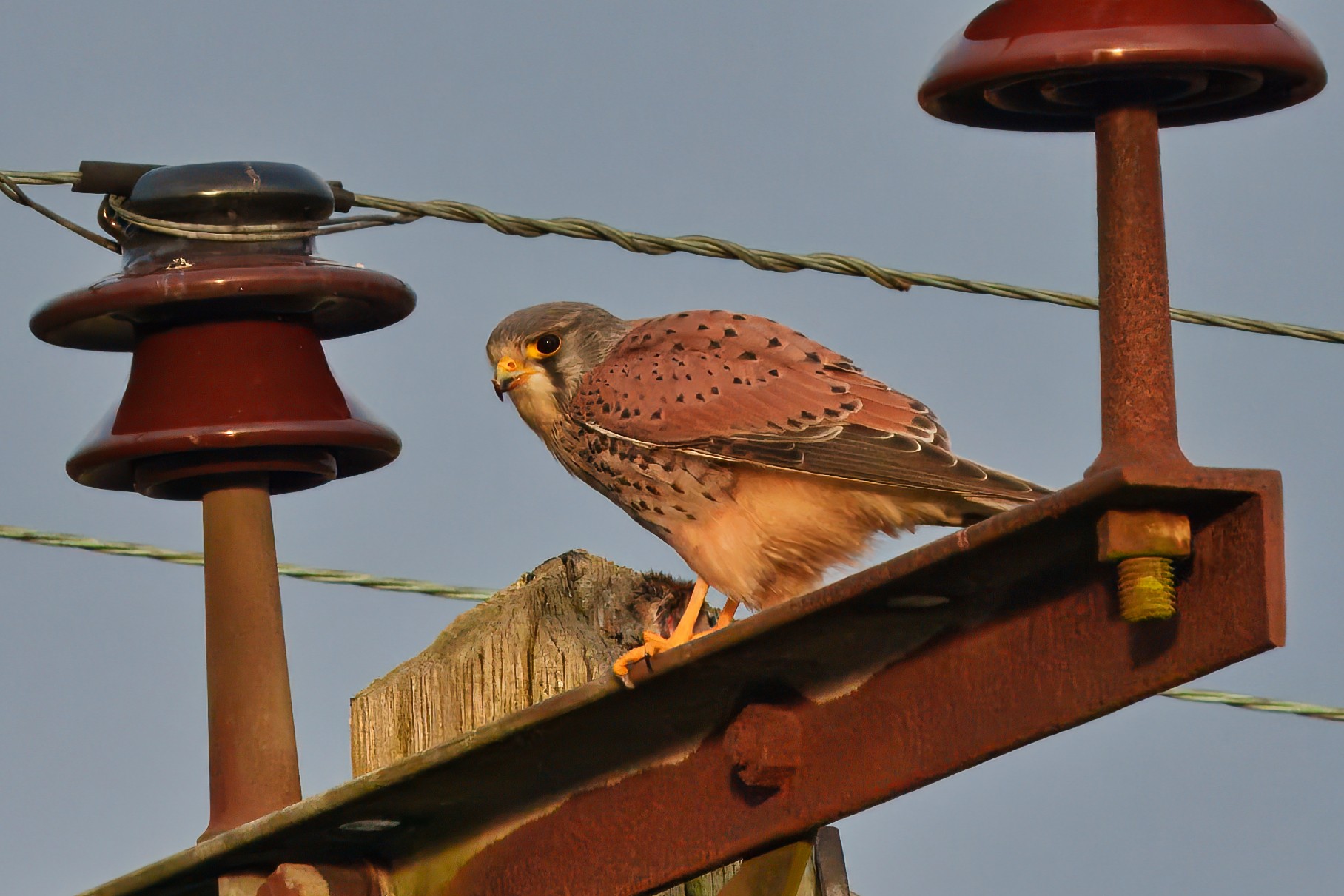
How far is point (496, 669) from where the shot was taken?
4297mm

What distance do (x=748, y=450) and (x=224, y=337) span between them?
4.03 feet

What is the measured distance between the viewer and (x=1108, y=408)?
2984 mm

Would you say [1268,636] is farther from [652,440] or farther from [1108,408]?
[652,440]

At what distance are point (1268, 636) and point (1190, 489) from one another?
0.22 metres

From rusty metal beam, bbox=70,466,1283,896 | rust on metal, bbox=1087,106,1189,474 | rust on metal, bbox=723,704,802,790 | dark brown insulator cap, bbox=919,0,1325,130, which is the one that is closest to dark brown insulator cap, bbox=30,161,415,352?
rusty metal beam, bbox=70,466,1283,896

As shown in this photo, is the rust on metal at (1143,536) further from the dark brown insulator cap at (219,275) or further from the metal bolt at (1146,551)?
the dark brown insulator cap at (219,275)

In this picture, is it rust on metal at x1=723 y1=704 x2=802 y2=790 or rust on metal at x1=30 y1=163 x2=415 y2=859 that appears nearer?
rust on metal at x1=723 y1=704 x2=802 y2=790

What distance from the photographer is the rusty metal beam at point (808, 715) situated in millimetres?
2932

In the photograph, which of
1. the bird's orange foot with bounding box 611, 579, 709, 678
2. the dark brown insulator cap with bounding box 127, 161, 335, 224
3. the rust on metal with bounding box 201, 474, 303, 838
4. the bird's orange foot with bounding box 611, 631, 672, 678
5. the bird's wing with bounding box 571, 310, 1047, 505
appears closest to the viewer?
the bird's orange foot with bounding box 611, 631, 672, 678

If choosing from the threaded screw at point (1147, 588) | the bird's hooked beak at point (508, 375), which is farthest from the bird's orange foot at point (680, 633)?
the threaded screw at point (1147, 588)

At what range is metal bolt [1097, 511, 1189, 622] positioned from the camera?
9.50 feet

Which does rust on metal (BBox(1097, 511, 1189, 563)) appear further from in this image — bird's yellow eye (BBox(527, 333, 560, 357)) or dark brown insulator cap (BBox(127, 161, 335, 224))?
bird's yellow eye (BBox(527, 333, 560, 357))

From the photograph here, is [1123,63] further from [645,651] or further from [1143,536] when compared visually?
[645,651]

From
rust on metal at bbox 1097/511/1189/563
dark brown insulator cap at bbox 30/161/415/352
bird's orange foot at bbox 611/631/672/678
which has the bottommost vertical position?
rust on metal at bbox 1097/511/1189/563
